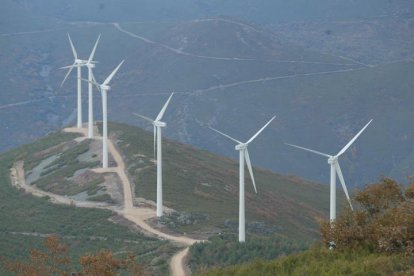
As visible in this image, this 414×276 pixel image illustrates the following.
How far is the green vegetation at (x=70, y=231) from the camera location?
5862 centimetres

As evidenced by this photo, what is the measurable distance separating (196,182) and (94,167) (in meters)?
10.4

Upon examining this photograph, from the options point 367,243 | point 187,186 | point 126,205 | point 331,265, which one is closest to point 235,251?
point 367,243

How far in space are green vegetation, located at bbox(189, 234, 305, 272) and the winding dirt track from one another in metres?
0.82

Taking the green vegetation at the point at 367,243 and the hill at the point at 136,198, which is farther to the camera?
the hill at the point at 136,198

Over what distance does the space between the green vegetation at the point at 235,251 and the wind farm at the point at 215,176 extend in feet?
0.37

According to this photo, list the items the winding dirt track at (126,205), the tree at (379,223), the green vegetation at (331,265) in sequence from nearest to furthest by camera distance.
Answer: the green vegetation at (331,265) → the tree at (379,223) → the winding dirt track at (126,205)

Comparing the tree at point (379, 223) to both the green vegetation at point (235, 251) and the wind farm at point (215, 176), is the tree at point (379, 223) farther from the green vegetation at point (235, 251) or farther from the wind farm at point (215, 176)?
A: the green vegetation at point (235, 251)

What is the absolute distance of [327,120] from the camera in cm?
16825

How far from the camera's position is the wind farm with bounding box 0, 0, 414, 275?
1245 inches

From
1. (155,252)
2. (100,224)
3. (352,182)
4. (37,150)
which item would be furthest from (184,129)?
(155,252)

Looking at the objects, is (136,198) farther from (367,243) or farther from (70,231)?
(367,243)

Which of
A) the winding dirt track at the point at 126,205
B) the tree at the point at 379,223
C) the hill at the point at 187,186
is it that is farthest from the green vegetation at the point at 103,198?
the tree at the point at 379,223

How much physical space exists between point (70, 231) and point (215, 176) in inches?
962

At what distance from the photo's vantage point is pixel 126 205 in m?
79.2
